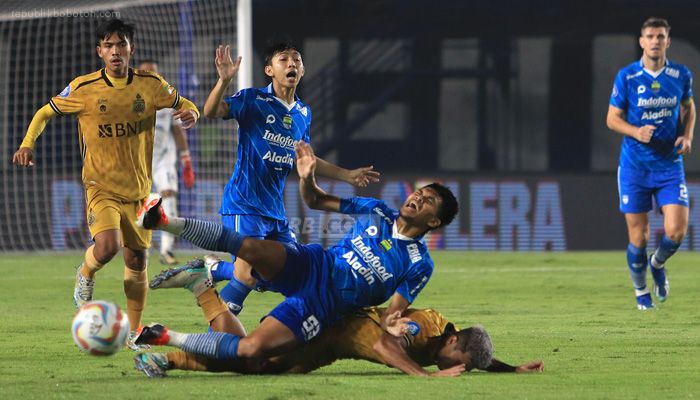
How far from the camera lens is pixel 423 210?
275 inches

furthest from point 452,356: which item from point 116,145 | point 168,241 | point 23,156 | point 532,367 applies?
point 168,241

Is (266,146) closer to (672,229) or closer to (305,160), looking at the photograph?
(305,160)

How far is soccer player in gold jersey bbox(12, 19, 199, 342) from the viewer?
8.40 meters

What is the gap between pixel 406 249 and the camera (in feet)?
23.0

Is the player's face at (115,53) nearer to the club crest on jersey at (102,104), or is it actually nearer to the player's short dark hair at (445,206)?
the club crest on jersey at (102,104)

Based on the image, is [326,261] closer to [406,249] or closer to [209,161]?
[406,249]

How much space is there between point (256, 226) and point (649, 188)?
3.85m

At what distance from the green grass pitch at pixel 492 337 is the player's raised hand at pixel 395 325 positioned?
24cm

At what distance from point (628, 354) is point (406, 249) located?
1.66 m

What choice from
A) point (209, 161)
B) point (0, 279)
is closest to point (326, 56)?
point (209, 161)

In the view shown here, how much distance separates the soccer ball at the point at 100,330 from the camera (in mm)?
6441

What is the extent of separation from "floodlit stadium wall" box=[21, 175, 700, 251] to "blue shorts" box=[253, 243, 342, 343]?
11.0 m

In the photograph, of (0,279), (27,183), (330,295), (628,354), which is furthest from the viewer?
(27,183)

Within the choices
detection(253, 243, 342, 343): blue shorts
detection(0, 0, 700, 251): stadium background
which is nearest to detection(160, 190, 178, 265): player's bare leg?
detection(0, 0, 700, 251): stadium background
